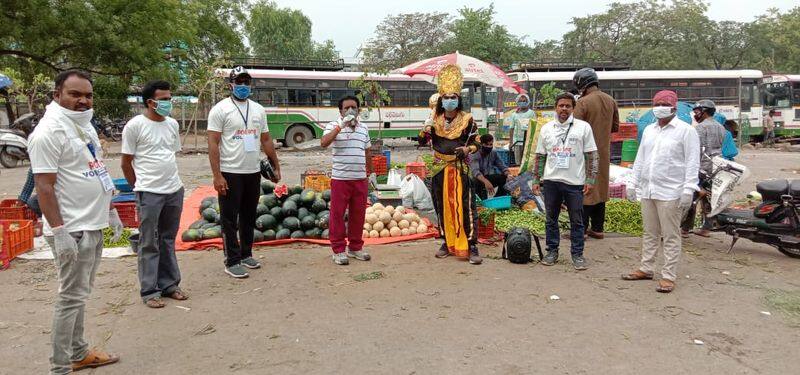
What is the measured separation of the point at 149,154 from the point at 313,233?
2852 mm

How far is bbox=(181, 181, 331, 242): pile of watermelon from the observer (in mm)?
7109

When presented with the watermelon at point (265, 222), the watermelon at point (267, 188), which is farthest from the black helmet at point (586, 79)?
the watermelon at point (267, 188)

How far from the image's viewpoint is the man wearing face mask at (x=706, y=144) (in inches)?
285

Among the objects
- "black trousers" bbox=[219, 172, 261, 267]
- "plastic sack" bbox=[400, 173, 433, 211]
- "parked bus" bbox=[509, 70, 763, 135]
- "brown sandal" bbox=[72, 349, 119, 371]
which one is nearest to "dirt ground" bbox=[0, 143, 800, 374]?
"brown sandal" bbox=[72, 349, 119, 371]

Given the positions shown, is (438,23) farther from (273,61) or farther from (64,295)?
(64,295)

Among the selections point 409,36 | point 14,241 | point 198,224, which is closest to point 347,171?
point 198,224

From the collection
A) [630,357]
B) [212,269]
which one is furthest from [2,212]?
[630,357]

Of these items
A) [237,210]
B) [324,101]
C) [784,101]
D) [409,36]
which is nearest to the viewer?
[237,210]

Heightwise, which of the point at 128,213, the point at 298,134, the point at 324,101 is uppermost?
the point at 324,101

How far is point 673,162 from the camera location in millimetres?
5125

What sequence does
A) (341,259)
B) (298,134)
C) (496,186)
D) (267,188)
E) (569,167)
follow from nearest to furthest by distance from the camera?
(569,167)
(341,259)
(267,188)
(496,186)
(298,134)

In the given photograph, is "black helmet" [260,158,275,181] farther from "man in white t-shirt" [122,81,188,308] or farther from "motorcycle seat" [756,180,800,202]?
"motorcycle seat" [756,180,800,202]

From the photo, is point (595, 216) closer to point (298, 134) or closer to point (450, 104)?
point (450, 104)

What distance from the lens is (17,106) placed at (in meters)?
27.3
